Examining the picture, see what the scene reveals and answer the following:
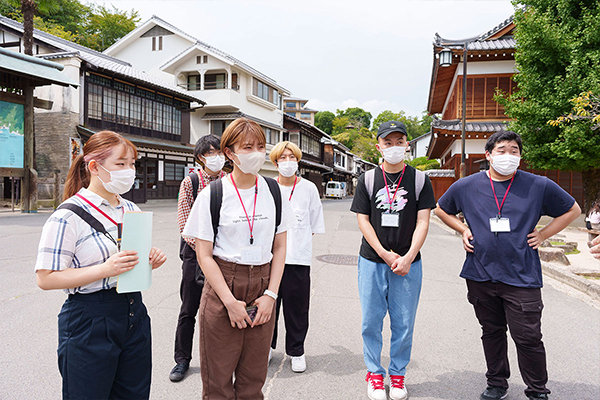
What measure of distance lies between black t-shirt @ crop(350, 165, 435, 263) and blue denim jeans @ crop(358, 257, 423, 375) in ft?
0.41

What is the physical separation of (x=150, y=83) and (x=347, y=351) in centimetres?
2216

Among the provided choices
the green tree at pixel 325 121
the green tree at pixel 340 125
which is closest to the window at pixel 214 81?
the green tree at pixel 340 125

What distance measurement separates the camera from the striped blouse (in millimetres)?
1658

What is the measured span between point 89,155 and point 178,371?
1.98m

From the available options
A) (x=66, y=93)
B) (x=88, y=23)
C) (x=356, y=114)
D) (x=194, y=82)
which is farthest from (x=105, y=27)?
(x=356, y=114)

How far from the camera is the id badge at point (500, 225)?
284cm

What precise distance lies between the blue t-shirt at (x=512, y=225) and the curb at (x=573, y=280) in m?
4.10

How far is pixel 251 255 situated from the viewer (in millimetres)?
2062

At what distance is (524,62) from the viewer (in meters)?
14.1

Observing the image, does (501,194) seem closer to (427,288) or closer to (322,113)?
(427,288)

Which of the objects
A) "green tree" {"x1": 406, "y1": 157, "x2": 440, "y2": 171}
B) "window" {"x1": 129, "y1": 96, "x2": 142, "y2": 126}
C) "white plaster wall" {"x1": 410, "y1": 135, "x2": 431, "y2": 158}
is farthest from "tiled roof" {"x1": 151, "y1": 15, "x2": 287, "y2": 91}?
"white plaster wall" {"x1": 410, "y1": 135, "x2": 431, "y2": 158}

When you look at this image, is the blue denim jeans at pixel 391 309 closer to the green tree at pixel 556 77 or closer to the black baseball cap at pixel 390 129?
the black baseball cap at pixel 390 129

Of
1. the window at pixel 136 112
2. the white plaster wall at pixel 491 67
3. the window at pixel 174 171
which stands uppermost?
the white plaster wall at pixel 491 67

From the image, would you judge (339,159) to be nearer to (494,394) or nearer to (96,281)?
(494,394)
